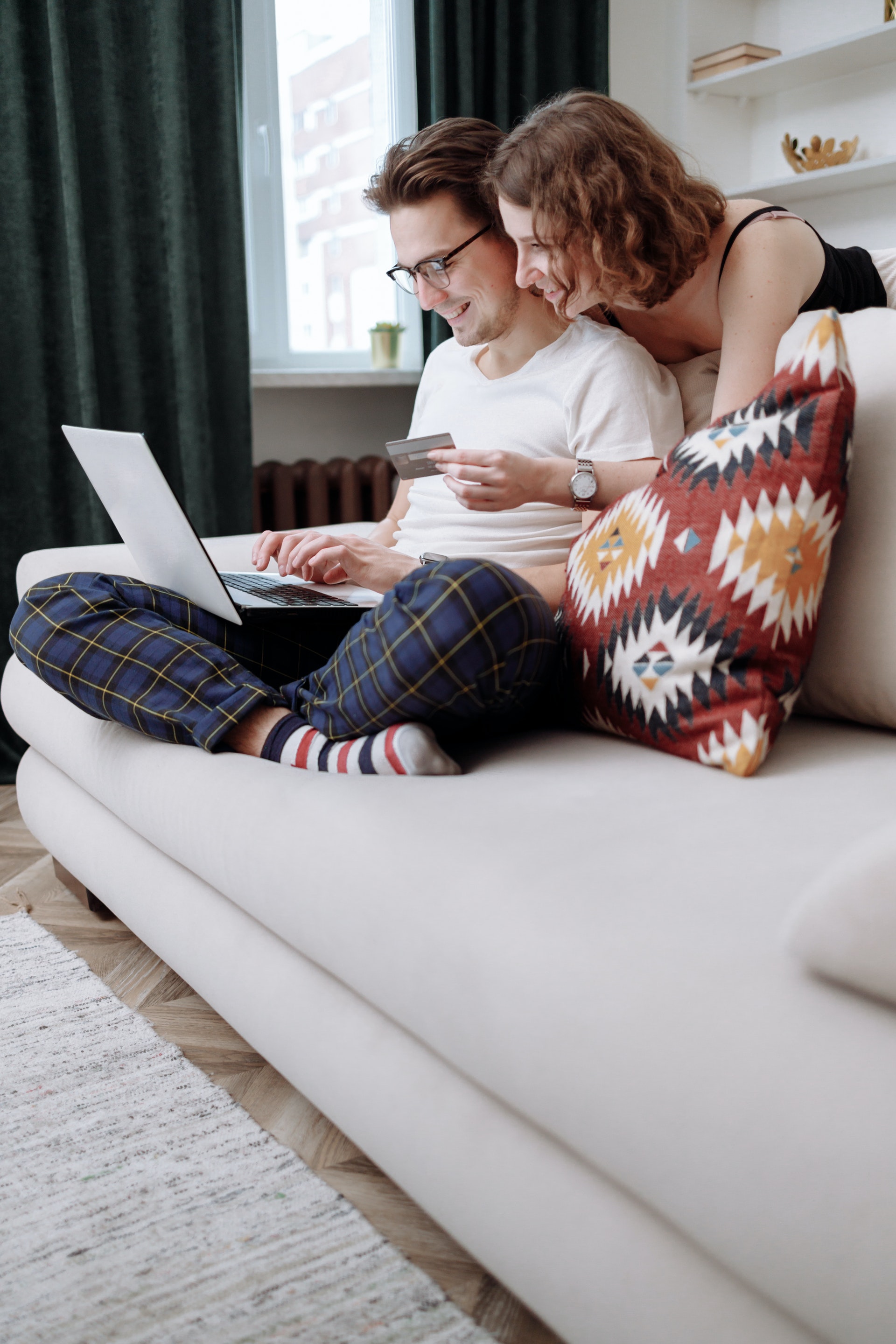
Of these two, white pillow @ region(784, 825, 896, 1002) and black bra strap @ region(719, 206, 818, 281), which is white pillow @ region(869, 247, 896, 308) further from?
white pillow @ region(784, 825, 896, 1002)

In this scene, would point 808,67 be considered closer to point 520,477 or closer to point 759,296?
point 759,296

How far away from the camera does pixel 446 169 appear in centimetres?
148

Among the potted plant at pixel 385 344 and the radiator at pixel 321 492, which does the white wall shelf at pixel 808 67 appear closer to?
the potted plant at pixel 385 344

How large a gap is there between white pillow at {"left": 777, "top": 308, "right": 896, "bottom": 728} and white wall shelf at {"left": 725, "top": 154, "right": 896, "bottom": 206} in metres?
1.96

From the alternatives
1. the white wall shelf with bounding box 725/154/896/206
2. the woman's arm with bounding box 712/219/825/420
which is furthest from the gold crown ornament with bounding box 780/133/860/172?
the woman's arm with bounding box 712/219/825/420

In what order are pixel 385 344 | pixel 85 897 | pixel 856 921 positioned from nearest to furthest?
pixel 856 921 → pixel 85 897 → pixel 385 344

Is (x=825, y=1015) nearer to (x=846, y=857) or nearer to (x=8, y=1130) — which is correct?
(x=846, y=857)

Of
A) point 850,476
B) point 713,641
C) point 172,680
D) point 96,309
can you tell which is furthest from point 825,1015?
point 96,309

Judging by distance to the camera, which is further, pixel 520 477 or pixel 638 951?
pixel 520 477

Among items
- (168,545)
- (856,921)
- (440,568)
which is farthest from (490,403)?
(856,921)

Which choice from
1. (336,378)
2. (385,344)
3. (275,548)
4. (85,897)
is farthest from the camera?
(385,344)

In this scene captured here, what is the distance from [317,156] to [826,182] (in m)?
1.38

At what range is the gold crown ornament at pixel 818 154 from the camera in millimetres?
2771

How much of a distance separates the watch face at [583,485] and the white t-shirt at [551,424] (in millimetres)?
14
